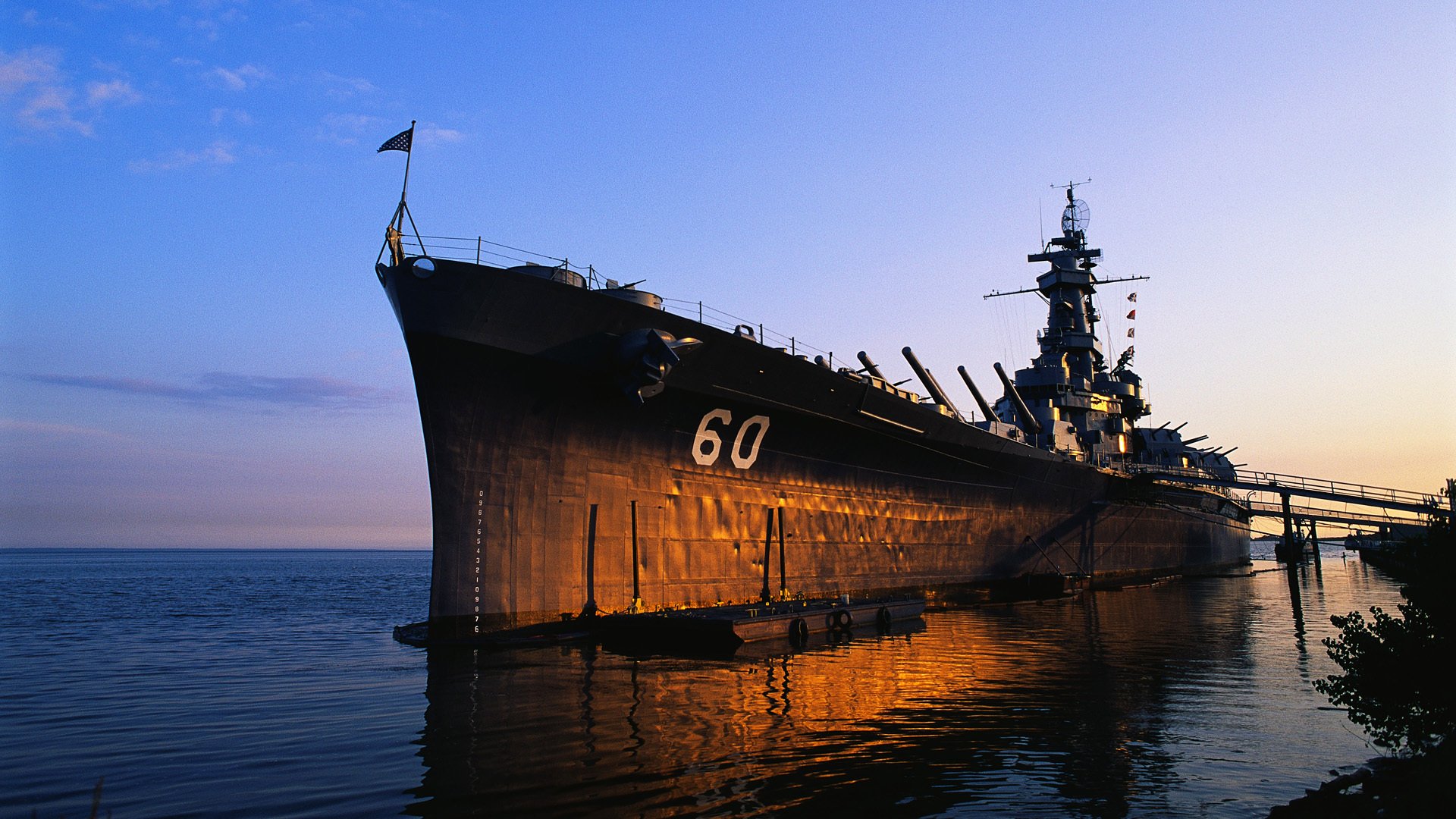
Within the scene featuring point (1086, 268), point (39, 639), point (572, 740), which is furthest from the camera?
point (1086, 268)

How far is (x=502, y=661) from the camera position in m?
16.3

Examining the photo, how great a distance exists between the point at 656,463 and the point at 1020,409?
73.9ft

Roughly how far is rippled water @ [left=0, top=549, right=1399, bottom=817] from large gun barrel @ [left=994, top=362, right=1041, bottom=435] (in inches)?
584

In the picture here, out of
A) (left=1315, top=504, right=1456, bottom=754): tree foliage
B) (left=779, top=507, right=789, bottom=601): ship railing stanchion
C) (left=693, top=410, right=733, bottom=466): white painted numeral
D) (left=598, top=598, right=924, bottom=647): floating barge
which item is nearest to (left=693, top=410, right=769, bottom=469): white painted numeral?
(left=693, top=410, right=733, bottom=466): white painted numeral

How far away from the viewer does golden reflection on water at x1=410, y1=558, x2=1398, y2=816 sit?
870cm

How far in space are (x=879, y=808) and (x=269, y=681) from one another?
42.5 feet

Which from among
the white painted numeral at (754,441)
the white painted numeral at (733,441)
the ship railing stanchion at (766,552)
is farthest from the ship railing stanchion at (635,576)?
the ship railing stanchion at (766,552)

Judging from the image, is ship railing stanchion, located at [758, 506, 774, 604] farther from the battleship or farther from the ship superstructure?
the ship superstructure

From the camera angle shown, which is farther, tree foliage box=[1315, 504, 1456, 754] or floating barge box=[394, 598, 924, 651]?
floating barge box=[394, 598, 924, 651]

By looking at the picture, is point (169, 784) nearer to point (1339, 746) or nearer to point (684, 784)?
point (684, 784)

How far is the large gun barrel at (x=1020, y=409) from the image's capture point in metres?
36.2

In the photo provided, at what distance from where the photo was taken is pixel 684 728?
36.9 ft

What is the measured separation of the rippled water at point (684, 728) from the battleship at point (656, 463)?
2.39m

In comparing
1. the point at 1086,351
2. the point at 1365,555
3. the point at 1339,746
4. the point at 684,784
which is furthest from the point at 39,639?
the point at 1365,555
